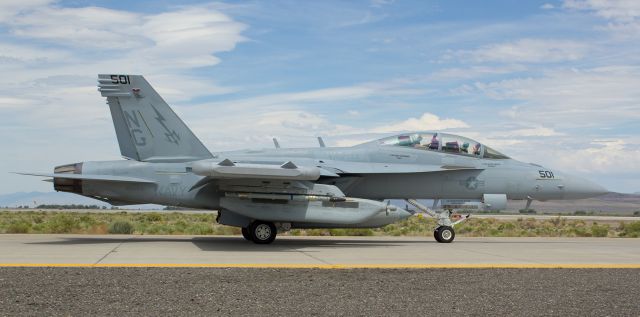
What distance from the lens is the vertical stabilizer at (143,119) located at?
15977mm

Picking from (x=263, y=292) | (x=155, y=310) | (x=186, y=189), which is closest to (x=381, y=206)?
(x=186, y=189)

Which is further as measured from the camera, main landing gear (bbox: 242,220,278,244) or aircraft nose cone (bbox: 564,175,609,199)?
aircraft nose cone (bbox: 564,175,609,199)

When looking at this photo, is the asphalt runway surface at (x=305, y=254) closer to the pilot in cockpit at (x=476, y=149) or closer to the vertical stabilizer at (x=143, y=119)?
the vertical stabilizer at (x=143, y=119)

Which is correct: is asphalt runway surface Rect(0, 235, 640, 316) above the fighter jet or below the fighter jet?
below

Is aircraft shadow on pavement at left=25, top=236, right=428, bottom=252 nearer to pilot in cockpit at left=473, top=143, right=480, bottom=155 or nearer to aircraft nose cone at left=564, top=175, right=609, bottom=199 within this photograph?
pilot in cockpit at left=473, top=143, right=480, bottom=155

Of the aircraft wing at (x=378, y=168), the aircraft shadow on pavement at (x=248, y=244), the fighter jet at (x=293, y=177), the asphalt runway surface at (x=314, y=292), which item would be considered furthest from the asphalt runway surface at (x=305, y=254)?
the aircraft wing at (x=378, y=168)

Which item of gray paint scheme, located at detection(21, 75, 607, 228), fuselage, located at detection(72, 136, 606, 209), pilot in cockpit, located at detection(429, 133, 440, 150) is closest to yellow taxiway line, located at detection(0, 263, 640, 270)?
gray paint scheme, located at detection(21, 75, 607, 228)

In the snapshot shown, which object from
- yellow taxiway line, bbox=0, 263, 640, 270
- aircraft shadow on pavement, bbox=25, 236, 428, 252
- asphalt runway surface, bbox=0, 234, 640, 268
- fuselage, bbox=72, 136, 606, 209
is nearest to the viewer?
yellow taxiway line, bbox=0, 263, 640, 270

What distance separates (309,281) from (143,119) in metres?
8.54

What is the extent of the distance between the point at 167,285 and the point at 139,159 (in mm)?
8187

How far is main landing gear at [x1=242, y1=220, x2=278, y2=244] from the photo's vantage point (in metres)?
15.7

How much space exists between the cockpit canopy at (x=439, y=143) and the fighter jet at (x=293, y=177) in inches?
Result: 1.0

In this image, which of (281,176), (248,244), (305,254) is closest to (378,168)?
(281,176)

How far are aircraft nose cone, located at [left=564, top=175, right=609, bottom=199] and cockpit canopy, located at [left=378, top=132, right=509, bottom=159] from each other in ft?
7.47
